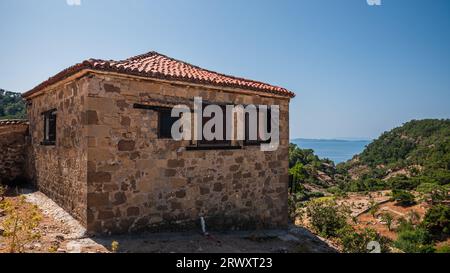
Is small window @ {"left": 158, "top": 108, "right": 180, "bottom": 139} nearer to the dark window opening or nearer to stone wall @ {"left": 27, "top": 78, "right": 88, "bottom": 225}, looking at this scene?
the dark window opening

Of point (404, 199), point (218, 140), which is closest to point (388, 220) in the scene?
point (404, 199)

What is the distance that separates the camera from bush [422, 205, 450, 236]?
58.1ft

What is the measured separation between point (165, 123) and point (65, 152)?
2.50 m

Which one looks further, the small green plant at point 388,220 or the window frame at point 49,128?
the small green plant at point 388,220

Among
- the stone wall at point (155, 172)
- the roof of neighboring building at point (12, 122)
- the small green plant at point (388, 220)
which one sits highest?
the roof of neighboring building at point (12, 122)

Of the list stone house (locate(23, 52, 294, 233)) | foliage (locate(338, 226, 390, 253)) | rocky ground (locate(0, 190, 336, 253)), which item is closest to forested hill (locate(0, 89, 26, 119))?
stone house (locate(23, 52, 294, 233))

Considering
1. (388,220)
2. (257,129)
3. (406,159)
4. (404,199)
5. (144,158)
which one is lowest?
(388,220)

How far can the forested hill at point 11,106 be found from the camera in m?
26.4

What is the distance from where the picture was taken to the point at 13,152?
1005 centimetres

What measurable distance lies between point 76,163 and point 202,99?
3.15 m

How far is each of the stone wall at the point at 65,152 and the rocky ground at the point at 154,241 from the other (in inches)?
11.6

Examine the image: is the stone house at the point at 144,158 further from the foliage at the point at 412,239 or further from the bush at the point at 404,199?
the bush at the point at 404,199

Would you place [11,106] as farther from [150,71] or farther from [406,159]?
[406,159]
